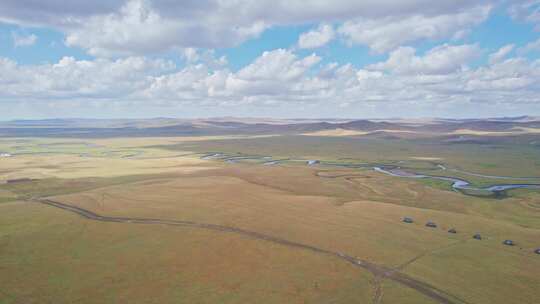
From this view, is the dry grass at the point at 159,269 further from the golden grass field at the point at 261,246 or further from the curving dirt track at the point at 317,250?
the curving dirt track at the point at 317,250

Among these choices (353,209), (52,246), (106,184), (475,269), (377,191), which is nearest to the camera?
(475,269)

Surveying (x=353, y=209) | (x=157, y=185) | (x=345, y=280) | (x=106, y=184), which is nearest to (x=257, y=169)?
(x=157, y=185)

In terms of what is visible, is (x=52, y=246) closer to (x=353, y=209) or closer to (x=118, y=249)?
(x=118, y=249)

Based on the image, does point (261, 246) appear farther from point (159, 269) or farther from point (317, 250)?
point (159, 269)

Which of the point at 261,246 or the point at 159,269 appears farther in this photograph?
the point at 261,246

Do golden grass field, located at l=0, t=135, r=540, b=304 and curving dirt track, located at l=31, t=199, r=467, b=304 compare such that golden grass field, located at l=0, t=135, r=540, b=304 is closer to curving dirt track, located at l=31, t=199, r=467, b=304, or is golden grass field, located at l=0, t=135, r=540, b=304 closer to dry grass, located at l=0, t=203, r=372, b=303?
dry grass, located at l=0, t=203, r=372, b=303

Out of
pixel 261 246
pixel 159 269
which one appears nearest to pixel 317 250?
pixel 261 246

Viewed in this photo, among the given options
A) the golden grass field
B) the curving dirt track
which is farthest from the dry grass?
the curving dirt track
